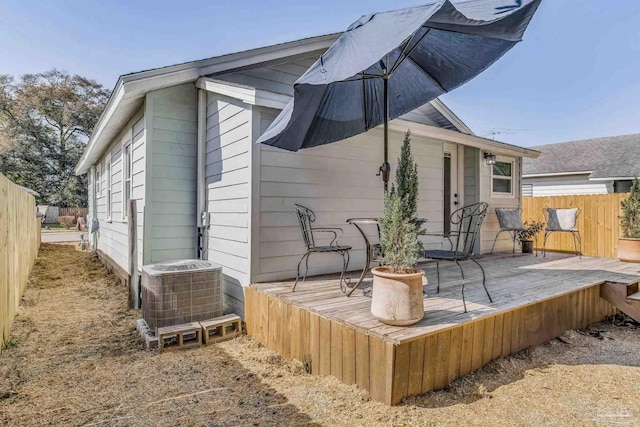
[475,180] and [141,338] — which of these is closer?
[141,338]

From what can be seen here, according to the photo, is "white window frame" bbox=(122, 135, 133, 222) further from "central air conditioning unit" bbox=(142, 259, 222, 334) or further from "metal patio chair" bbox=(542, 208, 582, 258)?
"metal patio chair" bbox=(542, 208, 582, 258)

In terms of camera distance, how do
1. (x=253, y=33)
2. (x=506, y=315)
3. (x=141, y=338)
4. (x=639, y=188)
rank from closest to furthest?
(x=506, y=315)
(x=141, y=338)
(x=639, y=188)
(x=253, y=33)

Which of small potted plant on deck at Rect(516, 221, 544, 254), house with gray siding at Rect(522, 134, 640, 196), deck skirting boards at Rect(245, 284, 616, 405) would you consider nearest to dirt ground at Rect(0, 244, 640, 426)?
deck skirting boards at Rect(245, 284, 616, 405)

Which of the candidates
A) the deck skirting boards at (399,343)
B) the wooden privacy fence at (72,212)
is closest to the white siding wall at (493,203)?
the deck skirting boards at (399,343)

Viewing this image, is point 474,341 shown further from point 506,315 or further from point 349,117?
point 349,117

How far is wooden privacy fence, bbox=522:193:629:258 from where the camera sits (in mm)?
7523

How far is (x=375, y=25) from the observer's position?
2367mm

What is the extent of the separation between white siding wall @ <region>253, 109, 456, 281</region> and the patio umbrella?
1.61 feet

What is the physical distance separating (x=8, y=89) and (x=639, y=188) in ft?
102

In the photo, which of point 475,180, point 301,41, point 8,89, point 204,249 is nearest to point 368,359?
point 204,249

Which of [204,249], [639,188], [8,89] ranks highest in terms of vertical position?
[8,89]

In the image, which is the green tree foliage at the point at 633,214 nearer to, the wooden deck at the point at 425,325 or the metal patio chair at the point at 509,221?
the metal patio chair at the point at 509,221

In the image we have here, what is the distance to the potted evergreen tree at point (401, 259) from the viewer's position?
239 cm

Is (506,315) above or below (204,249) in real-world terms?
below
